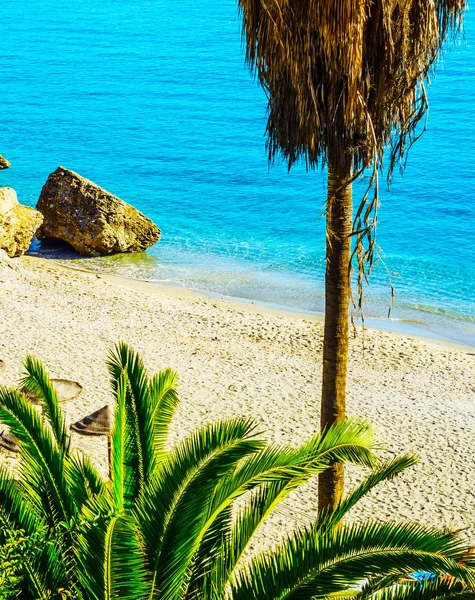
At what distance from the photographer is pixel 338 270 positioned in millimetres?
7863

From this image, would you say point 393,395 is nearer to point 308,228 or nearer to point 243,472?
point 243,472

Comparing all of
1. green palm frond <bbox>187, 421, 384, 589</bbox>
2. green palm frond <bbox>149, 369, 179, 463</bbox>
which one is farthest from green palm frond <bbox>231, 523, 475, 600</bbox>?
green palm frond <bbox>149, 369, 179, 463</bbox>

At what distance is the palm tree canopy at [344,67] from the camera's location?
6621 mm

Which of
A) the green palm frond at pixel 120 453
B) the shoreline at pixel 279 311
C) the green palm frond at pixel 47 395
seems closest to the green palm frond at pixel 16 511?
the green palm frond at pixel 120 453

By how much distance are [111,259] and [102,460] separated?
540 inches

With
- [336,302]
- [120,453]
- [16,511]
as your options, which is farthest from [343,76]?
[16,511]

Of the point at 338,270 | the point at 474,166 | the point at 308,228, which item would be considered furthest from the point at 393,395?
the point at 474,166

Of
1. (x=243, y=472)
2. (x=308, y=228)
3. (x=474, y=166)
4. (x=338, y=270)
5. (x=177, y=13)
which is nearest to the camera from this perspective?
(x=243, y=472)

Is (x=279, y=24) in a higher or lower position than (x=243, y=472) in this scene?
higher

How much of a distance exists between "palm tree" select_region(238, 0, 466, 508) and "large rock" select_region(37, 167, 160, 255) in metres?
17.5

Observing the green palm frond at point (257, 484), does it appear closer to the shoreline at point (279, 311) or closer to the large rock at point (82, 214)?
the shoreline at point (279, 311)

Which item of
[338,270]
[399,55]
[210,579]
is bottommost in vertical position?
[210,579]

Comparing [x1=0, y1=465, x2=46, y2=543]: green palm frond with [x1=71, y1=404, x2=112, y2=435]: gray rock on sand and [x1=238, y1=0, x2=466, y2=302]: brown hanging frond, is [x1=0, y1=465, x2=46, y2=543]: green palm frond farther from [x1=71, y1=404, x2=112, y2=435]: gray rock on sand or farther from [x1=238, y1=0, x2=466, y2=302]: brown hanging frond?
[x1=71, y1=404, x2=112, y2=435]: gray rock on sand

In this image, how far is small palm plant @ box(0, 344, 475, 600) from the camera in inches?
210
